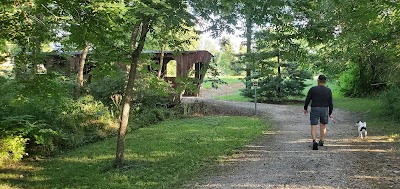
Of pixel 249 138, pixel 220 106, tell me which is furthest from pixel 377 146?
pixel 220 106

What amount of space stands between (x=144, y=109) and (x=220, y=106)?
5.25 metres

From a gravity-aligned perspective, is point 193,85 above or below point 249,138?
above

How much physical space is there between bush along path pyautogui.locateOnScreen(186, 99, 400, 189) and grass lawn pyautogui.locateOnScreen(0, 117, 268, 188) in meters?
0.55

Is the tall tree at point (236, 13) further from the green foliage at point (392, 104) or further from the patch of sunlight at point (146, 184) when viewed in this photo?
the green foliage at point (392, 104)

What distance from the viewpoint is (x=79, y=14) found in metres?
5.40

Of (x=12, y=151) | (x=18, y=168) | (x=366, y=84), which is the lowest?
(x=18, y=168)

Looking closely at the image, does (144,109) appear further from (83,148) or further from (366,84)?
(366,84)

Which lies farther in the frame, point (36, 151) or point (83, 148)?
point (83, 148)

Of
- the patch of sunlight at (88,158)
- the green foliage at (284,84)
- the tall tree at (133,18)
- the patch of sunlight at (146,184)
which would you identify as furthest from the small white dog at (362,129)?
the green foliage at (284,84)

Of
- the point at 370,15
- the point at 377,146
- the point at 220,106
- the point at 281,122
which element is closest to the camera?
the point at 370,15

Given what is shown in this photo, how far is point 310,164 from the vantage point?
6.80 metres

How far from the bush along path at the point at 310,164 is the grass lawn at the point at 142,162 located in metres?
0.55

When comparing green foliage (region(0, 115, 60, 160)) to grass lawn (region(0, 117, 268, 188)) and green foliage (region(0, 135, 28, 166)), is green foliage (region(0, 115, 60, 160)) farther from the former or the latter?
grass lawn (region(0, 117, 268, 188))

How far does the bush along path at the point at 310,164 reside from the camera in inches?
225
